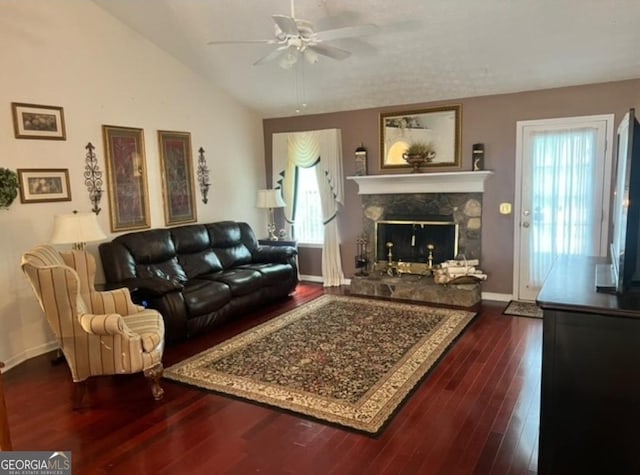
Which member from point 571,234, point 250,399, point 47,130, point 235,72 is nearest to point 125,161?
point 47,130

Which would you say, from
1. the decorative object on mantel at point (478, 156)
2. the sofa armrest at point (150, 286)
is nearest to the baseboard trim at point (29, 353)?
the sofa armrest at point (150, 286)

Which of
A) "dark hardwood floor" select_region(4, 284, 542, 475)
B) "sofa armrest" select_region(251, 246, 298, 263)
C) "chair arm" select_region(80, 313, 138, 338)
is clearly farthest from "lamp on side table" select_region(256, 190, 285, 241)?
"chair arm" select_region(80, 313, 138, 338)

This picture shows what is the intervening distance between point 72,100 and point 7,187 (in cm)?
113

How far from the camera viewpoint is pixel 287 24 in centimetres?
298

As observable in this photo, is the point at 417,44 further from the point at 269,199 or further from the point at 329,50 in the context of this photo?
the point at 269,199

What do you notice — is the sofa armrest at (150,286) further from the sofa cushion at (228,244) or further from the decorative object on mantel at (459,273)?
the decorative object on mantel at (459,273)

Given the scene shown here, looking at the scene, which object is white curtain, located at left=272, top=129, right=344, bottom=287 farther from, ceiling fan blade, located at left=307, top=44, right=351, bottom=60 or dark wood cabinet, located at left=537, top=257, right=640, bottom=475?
dark wood cabinet, located at left=537, top=257, right=640, bottom=475

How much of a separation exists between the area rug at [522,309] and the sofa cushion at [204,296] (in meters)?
3.08

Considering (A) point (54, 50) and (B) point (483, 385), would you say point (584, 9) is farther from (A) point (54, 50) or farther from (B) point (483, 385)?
(A) point (54, 50)

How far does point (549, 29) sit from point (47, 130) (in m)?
4.61

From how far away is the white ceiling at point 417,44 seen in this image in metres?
3.77

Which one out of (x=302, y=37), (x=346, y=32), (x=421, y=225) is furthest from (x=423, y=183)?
(x=302, y=37)

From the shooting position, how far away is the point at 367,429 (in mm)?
2643

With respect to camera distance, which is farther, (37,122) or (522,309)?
(522,309)
